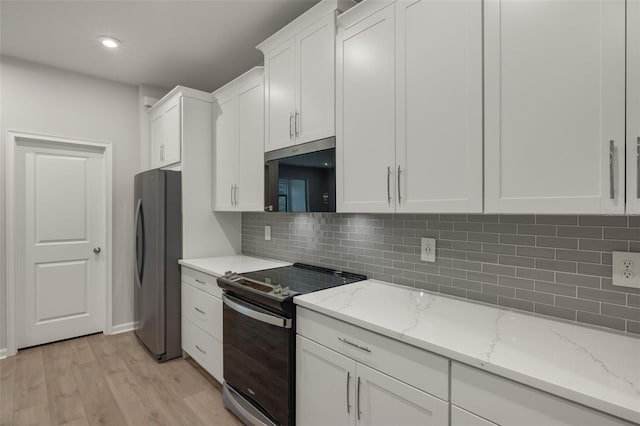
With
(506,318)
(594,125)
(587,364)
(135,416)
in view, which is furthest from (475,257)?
(135,416)

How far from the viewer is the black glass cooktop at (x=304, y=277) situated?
195 cm

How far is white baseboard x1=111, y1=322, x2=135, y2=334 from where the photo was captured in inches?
139

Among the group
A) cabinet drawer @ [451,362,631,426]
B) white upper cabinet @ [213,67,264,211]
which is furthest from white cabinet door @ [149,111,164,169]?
cabinet drawer @ [451,362,631,426]

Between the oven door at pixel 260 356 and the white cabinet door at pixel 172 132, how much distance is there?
1588 millimetres

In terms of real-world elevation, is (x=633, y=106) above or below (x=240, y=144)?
below

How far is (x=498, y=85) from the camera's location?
125cm

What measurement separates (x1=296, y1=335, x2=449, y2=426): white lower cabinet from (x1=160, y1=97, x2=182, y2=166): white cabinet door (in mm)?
2203

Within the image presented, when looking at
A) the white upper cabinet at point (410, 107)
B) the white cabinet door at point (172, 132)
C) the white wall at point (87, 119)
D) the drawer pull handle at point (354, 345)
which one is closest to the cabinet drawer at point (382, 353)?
the drawer pull handle at point (354, 345)

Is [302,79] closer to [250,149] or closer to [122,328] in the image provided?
[250,149]

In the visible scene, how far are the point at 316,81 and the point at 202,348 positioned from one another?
219 cm

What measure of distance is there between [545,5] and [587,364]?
1198 mm

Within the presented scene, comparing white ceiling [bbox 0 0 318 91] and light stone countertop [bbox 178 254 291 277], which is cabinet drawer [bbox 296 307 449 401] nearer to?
light stone countertop [bbox 178 254 291 277]

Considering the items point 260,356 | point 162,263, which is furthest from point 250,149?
point 260,356

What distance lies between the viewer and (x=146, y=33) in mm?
2525
